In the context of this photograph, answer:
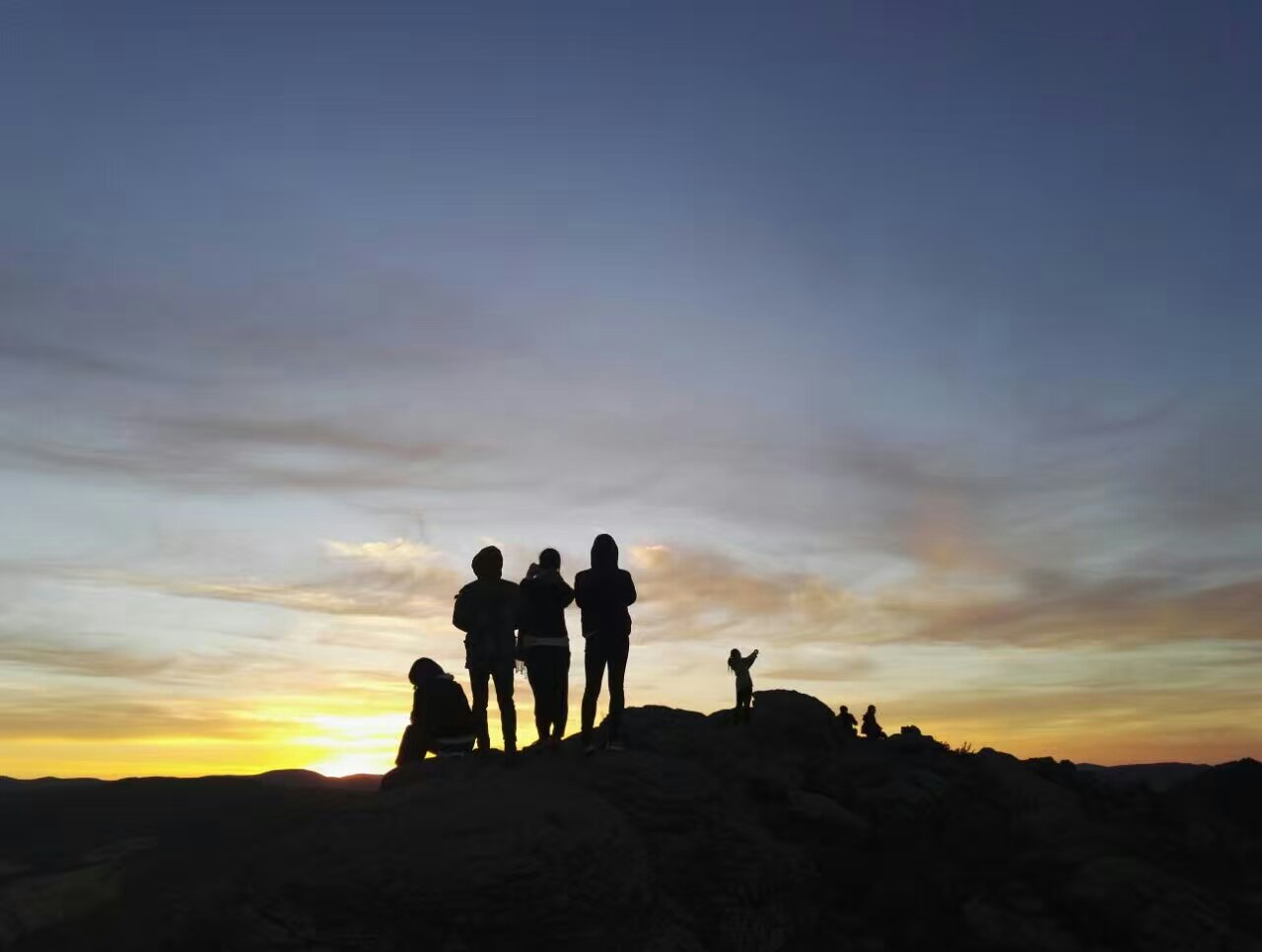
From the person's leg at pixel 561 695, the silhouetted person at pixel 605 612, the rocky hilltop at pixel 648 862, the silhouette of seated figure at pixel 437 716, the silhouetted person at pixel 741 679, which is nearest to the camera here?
the rocky hilltop at pixel 648 862

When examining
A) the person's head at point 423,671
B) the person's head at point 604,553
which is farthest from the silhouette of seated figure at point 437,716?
the person's head at point 604,553

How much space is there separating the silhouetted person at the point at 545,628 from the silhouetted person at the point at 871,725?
37.1 ft

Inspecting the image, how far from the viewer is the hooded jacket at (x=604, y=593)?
16.4m

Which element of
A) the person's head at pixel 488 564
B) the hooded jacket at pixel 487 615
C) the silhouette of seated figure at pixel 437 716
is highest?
the person's head at pixel 488 564

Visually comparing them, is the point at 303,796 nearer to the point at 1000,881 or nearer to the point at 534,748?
the point at 534,748

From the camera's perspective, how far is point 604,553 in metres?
16.5

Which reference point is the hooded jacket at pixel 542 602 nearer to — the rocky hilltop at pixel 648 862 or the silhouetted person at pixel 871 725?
the rocky hilltop at pixel 648 862

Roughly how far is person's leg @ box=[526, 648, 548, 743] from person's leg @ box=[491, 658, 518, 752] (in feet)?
1.03

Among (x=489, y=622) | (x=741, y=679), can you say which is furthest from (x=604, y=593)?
(x=741, y=679)

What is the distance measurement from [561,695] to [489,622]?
1.75m

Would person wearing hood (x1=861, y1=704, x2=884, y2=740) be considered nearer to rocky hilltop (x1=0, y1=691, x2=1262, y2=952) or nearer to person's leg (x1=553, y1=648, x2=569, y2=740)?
rocky hilltop (x1=0, y1=691, x2=1262, y2=952)

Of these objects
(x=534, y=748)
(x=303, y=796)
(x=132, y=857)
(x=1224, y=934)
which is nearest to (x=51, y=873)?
(x=132, y=857)

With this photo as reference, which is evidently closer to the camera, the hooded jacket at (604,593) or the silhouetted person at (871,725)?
the hooded jacket at (604,593)

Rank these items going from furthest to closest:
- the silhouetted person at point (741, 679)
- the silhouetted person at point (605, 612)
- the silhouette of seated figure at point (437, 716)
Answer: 1. the silhouetted person at point (741, 679)
2. the silhouette of seated figure at point (437, 716)
3. the silhouetted person at point (605, 612)
